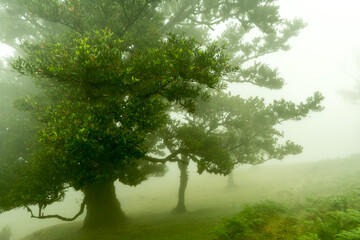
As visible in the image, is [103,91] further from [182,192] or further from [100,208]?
[182,192]

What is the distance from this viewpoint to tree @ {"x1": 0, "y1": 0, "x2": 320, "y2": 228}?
788 cm

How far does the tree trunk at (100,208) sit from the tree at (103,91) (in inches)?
2.5

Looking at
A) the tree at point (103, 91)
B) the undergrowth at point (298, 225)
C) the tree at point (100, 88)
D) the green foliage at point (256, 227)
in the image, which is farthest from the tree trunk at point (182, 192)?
the green foliage at point (256, 227)

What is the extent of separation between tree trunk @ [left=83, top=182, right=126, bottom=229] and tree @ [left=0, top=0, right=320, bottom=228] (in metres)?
0.06

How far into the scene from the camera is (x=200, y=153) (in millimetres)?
14211

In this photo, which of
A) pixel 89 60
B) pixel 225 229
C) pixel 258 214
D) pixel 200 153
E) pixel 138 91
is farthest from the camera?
pixel 200 153

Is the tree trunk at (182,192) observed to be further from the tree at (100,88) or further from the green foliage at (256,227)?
the green foliage at (256,227)

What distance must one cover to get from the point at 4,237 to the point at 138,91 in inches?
1177

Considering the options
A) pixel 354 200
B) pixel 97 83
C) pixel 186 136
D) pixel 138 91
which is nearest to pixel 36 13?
pixel 97 83

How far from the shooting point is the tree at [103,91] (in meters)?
7.88

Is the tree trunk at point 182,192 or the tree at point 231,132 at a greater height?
the tree at point 231,132

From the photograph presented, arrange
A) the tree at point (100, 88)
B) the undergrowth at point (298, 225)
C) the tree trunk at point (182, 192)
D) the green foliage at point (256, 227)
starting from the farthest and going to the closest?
1. the tree trunk at point (182, 192)
2. the green foliage at point (256, 227)
3. the tree at point (100, 88)
4. the undergrowth at point (298, 225)

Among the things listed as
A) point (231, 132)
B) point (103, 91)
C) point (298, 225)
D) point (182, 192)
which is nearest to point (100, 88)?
point (103, 91)

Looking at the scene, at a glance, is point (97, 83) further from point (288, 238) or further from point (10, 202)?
point (288, 238)
